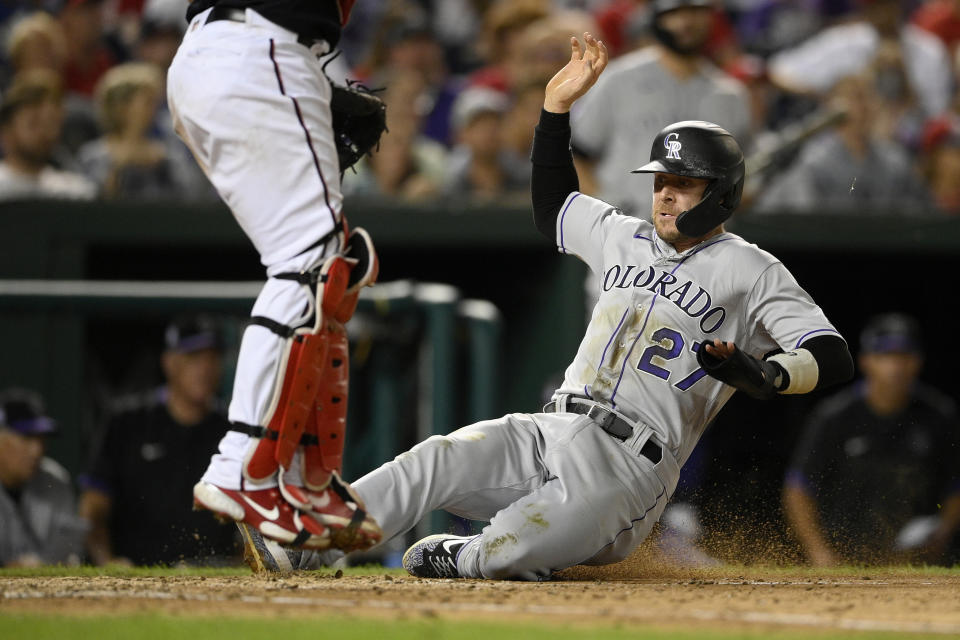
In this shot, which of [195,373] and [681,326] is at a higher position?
[681,326]

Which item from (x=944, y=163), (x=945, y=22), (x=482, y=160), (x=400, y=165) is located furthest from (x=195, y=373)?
(x=945, y=22)

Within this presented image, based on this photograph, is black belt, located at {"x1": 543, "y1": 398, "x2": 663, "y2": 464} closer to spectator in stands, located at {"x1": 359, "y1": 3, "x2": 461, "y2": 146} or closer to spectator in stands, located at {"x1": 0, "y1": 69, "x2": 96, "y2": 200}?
spectator in stands, located at {"x1": 0, "y1": 69, "x2": 96, "y2": 200}

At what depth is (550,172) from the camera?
4.86 m

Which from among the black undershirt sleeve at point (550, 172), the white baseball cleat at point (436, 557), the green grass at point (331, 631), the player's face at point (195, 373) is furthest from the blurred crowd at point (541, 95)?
the green grass at point (331, 631)

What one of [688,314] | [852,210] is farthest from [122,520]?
[852,210]

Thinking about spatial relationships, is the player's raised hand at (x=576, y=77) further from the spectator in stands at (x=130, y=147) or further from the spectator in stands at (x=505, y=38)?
the spectator in stands at (x=505, y=38)

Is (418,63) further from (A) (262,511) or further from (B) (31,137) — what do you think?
(A) (262,511)

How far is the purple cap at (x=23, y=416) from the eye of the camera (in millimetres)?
6473

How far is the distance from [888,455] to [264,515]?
4.33 meters

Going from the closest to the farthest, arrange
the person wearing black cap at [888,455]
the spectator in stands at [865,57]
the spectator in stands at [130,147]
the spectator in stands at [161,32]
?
the person wearing black cap at [888,455] < the spectator in stands at [130,147] < the spectator in stands at [161,32] < the spectator in stands at [865,57]

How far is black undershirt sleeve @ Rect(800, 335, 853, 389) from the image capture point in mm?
4152

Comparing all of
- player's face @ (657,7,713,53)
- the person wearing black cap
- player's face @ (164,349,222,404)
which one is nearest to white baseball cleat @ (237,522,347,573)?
player's face @ (164,349,222,404)

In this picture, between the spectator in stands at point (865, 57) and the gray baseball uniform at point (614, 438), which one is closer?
the gray baseball uniform at point (614, 438)

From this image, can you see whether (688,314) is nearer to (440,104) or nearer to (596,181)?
(596,181)
